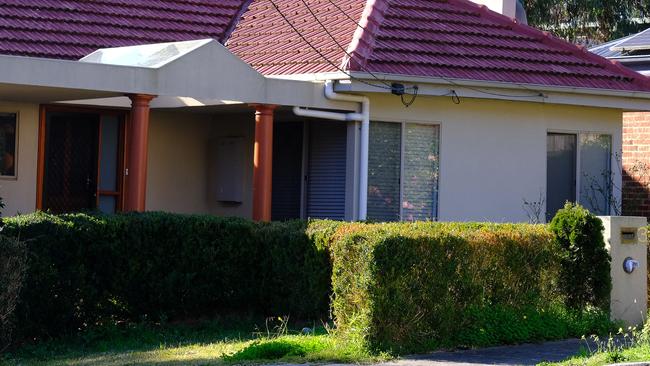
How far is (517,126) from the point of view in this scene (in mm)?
17484

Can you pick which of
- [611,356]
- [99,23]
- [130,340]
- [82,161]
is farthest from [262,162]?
[611,356]

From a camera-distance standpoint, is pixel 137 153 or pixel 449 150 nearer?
pixel 137 153

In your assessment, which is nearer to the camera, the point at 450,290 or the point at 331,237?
the point at 450,290

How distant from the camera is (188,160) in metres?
18.6

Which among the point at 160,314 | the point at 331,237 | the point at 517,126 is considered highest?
the point at 517,126

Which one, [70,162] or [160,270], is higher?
[70,162]

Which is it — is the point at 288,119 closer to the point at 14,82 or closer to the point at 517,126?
the point at 517,126

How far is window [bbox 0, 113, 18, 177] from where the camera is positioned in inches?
667

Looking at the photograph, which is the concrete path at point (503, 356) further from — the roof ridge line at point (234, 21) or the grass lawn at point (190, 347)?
the roof ridge line at point (234, 21)

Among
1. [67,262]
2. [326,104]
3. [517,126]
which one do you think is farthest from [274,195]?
[67,262]

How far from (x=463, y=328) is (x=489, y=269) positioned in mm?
736

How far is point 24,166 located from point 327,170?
A: 453cm

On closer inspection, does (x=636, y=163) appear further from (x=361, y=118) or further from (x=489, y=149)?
(x=361, y=118)

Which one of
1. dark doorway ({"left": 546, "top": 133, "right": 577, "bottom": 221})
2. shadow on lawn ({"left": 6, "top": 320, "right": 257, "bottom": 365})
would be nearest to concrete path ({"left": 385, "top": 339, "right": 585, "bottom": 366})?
shadow on lawn ({"left": 6, "top": 320, "right": 257, "bottom": 365})
